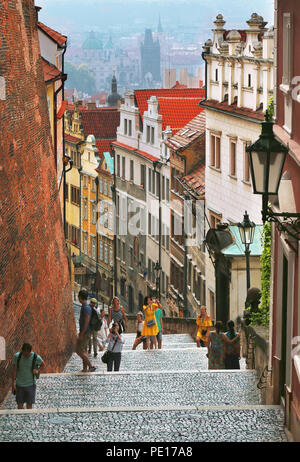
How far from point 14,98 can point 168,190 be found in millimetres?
34510

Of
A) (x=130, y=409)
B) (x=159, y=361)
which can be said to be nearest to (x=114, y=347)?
(x=159, y=361)

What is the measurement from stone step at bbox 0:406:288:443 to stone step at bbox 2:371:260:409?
2.36ft

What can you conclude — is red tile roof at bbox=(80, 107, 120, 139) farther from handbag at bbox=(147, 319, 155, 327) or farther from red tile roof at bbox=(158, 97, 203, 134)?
handbag at bbox=(147, 319, 155, 327)

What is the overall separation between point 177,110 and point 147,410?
43.2m

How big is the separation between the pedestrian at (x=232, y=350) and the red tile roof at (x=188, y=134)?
29039 millimetres

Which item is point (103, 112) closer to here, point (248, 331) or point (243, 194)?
point (243, 194)

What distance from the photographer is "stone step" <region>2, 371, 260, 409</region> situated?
40.6ft

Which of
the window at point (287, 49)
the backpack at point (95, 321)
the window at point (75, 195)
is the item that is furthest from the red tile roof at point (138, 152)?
the window at point (287, 49)

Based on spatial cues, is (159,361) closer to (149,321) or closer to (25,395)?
(149,321)

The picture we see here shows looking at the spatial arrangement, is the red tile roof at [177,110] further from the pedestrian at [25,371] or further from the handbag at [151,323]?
the pedestrian at [25,371]

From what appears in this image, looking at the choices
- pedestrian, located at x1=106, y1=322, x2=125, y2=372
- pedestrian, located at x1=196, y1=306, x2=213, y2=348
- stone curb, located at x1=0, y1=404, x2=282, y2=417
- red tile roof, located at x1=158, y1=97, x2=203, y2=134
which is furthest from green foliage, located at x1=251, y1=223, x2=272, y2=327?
red tile roof, located at x1=158, y1=97, x2=203, y2=134

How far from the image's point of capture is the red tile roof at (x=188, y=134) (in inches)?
1756

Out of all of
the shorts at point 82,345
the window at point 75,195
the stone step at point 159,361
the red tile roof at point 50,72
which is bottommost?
the window at point 75,195

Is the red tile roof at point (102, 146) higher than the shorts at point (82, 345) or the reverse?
the reverse
